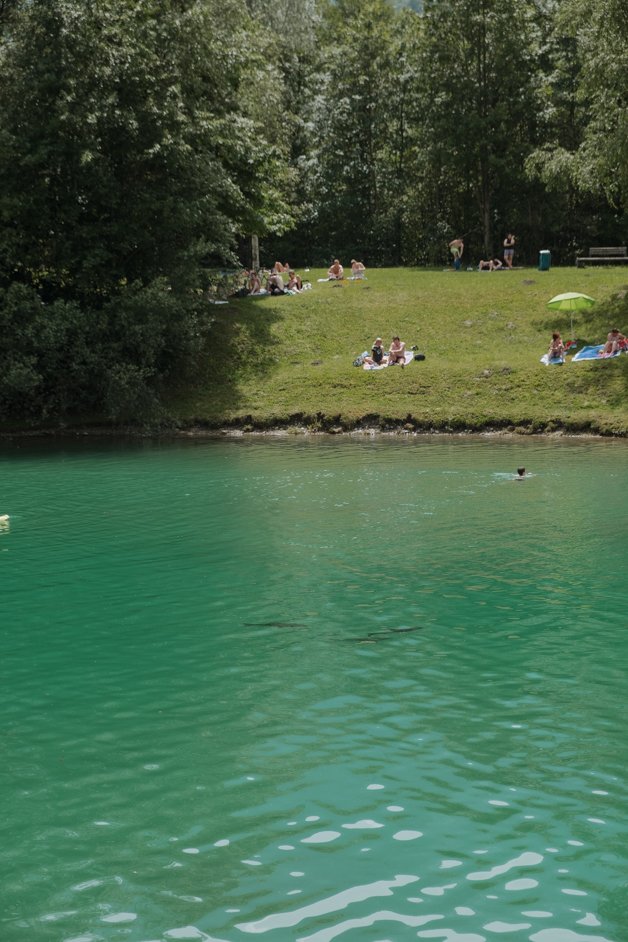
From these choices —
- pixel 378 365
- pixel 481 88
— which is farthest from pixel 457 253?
pixel 378 365

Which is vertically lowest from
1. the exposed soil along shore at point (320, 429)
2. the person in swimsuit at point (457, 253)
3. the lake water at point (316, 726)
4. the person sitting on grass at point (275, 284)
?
the lake water at point (316, 726)

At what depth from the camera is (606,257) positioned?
5628 cm

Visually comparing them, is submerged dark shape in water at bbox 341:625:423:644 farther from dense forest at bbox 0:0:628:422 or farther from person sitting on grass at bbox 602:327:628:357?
person sitting on grass at bbox 602:327:628:357

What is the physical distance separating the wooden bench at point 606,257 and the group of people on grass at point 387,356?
15910 millimetres

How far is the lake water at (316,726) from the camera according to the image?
314 inches

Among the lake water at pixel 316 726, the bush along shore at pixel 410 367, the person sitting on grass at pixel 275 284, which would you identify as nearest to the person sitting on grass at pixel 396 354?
the bush along shore at pixel 410 367

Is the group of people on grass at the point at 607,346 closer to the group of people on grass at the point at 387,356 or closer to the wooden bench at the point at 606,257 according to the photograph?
the group of people on grass at the point at 387,356

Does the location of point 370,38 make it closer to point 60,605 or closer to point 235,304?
point 235,304

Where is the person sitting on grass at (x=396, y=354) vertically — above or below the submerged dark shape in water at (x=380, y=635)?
above

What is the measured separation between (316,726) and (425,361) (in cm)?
3233

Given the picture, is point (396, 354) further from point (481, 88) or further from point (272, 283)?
point (481, 88)

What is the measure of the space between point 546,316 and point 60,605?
108ft

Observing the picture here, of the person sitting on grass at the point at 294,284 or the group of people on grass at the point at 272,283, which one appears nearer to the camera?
the group of people on grass at the point at 272,283

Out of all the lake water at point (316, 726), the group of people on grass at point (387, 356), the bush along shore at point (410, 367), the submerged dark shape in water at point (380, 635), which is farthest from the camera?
the group of people on grass at point (387, 356)
